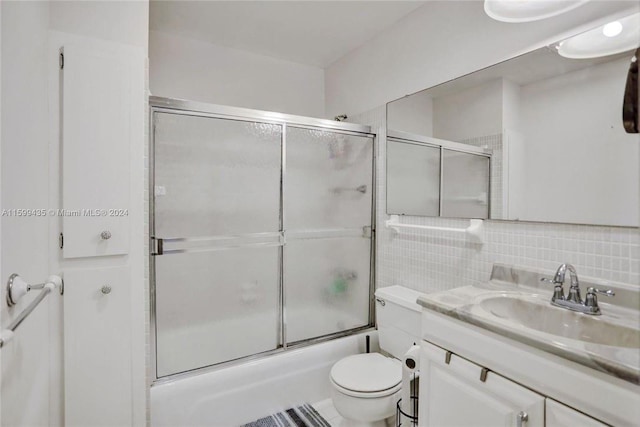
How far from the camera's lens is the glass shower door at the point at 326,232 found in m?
2.10

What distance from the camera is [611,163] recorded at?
121cm

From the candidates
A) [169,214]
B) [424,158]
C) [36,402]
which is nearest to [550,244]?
[424,158]

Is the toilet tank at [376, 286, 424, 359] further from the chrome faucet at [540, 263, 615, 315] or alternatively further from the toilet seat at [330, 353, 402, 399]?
the chrome faucet at [540, 263, 615, 315]

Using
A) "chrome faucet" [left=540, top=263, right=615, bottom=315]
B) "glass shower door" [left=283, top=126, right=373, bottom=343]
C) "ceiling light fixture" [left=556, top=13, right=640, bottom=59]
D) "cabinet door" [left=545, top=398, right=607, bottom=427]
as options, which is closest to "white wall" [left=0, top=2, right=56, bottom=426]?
"glass shower door" [left=283, top=126, right=373, bottom=343]

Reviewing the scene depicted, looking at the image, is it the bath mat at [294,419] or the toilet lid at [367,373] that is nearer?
the toilet lid at [367,373]

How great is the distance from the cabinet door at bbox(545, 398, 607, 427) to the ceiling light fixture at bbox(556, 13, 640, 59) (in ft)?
4.03

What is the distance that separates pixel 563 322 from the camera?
1164mm

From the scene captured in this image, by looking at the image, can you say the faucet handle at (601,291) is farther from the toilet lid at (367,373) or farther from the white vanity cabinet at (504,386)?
the toilet lid at (367,373)

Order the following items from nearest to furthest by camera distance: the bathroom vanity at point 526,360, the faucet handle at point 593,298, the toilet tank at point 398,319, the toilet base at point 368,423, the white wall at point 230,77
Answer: the bathroom vanity at point 526,360 → the faucet handle at point 593,298 → the toilet base at point 368,423 → the toilet tank at point 398,319 → the white wall at point 230,77

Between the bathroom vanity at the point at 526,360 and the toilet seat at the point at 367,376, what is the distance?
0.32 m

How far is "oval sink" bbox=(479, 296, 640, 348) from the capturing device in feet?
3.35

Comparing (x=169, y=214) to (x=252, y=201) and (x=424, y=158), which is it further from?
(x=424, y=158)

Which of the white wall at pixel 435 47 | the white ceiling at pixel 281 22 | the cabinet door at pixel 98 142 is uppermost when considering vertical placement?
the white ceiling at pixel 281 22

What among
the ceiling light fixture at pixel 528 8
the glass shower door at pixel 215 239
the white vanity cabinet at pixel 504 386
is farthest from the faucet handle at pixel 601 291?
the glass shower door at pixel 215 239
